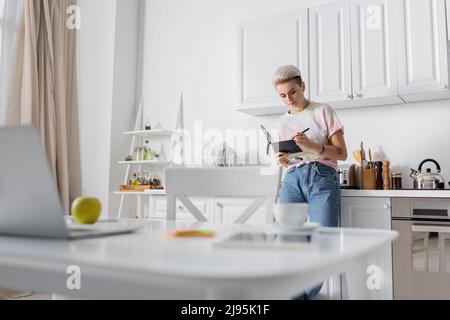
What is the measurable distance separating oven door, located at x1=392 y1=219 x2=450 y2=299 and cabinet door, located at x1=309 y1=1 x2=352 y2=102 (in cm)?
98

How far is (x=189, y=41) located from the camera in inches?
159

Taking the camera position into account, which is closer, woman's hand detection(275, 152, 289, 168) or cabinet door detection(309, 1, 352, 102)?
woman's hand detection(275, 152, 289, 168)

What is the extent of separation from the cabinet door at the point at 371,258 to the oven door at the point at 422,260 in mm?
49

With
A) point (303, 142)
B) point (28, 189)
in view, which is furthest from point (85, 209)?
point (303, 142)

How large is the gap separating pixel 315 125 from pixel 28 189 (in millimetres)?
1747

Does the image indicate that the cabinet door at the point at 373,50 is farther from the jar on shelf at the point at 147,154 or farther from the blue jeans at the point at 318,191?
the jar on shelf at the point at 147,154

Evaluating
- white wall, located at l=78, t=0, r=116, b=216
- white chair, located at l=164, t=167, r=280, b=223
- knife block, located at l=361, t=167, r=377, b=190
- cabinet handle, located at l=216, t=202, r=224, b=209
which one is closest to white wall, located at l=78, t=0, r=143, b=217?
white wall, located at l=78, t=0, r=116, b=216

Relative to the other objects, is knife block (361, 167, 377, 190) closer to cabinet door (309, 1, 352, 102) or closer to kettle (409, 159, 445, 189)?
kettle (409, 159, 445, 189)

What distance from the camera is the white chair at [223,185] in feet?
5.07

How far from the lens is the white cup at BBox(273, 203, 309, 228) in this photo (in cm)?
100

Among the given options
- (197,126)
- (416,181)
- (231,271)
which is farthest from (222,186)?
(197,126)

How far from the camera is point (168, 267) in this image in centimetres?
53

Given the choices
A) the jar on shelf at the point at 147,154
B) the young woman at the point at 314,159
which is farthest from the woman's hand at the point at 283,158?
the jar on shelf at the point at 147,154

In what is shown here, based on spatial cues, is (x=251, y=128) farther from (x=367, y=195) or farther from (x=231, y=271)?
(x=231, y=271)
